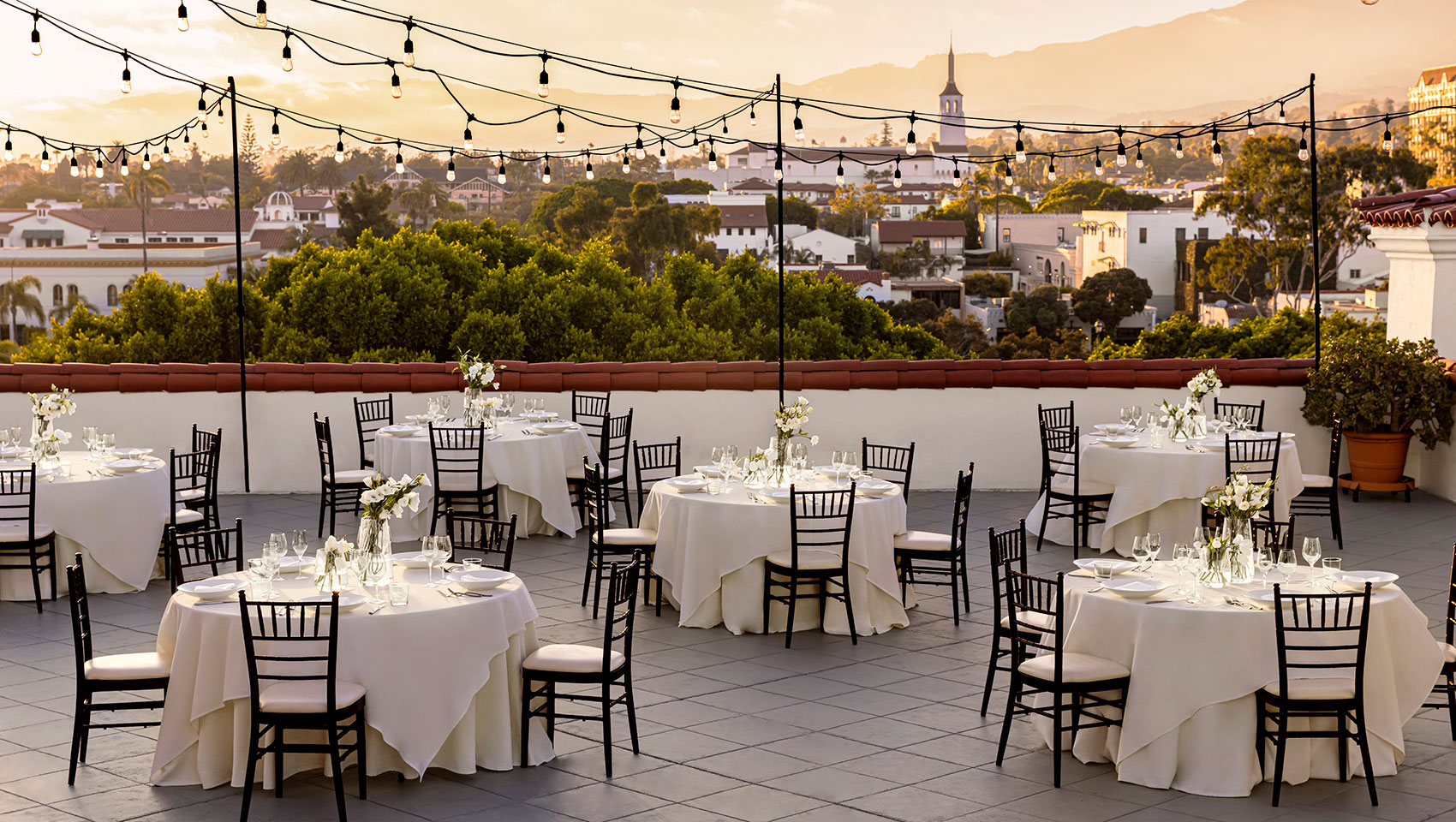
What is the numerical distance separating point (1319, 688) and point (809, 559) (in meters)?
3.00

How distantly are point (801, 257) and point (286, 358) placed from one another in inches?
2015

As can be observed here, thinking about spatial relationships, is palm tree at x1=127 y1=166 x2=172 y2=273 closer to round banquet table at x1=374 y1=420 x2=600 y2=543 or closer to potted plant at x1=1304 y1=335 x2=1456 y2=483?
round banquet table at x1=374 y1=420 x2=600 y2=543

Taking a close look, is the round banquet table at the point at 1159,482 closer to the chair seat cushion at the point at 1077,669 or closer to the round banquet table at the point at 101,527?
the chair seat cushion at the point at 1077,669

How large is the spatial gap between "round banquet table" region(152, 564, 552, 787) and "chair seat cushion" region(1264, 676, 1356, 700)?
3.08 m

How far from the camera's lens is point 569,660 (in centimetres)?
Answer: 579

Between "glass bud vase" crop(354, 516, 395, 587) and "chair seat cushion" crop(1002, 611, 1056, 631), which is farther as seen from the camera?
"chair seat cushion" crop(1002, 611, 1056, 631)

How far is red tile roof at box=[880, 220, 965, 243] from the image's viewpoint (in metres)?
77.8

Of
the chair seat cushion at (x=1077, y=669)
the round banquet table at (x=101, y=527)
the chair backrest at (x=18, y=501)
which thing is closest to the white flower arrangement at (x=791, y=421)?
the chair seat cushion at (x=1077, y=669)

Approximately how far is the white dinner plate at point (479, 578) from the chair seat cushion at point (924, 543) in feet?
9.68

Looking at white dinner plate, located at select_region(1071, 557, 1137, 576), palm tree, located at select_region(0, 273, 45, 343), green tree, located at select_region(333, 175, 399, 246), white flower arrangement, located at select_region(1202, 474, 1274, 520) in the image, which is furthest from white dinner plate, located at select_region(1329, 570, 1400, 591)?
palm tree, located at select_region(0, 273, 45, 343)

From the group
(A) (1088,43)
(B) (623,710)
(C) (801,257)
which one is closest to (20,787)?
(B) (623,710)

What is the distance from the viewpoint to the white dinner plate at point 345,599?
18.0 ft

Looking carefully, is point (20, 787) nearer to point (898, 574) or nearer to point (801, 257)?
point (898, 574)

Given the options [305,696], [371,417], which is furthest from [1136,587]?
[371,417]
